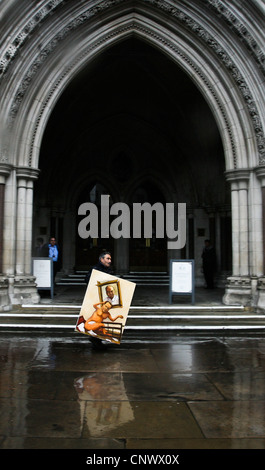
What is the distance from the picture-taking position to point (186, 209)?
1656 cm

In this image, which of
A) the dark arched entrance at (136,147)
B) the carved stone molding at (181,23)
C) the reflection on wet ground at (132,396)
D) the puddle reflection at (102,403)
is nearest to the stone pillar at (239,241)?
the carved stone molding at (181,23)

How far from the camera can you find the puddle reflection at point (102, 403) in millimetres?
3842

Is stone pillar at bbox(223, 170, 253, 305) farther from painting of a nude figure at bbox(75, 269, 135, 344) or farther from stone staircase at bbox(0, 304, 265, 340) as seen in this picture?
painting of a nude figure at bbox(75, 269, 135, 344)

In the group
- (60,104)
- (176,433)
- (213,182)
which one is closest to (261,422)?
(176,433)

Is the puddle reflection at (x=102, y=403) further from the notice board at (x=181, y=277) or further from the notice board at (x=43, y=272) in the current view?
the notice board at (x=43, y=272)

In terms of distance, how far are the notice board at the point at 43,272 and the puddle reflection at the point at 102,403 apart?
599cm

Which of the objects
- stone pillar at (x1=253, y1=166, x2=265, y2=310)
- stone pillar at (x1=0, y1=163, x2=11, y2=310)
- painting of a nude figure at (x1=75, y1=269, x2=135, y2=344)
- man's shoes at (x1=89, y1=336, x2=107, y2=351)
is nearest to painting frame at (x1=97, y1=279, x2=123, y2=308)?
painting of a nude figure at (x1=75, y1=269, x2=135, y2=344)

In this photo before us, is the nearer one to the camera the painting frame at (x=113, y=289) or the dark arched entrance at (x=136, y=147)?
the painting frame at (x=113, y=289)

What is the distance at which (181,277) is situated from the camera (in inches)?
Result: 421

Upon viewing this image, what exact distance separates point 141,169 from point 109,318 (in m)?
11.3

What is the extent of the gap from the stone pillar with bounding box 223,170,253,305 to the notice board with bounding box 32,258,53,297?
4593mm

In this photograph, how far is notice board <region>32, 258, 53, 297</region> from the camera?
11.2m

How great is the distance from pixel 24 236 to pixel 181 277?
4089mm

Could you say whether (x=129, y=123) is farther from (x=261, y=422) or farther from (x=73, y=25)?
(x=261, y=422)
